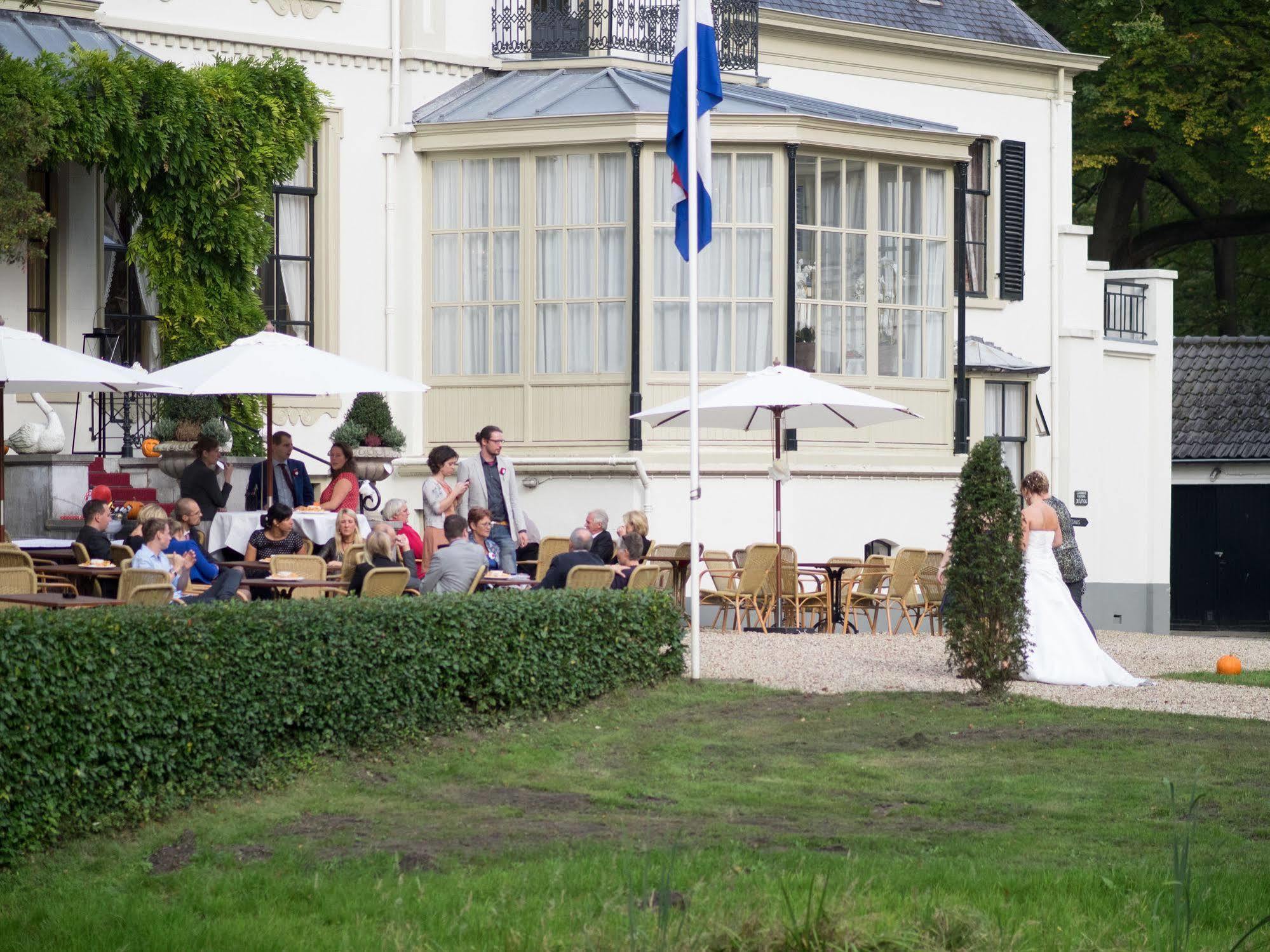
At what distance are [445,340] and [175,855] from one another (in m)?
12.9

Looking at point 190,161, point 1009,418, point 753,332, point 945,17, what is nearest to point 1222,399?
point 1009,418

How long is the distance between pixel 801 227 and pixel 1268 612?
1334cm

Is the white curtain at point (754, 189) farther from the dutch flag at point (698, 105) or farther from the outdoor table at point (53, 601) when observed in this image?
the outdoor table at point (53, 601)

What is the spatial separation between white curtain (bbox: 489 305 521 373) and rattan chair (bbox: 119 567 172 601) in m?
8.97

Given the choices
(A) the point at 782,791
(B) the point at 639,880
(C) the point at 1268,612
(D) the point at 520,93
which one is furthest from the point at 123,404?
(C) the point at 1268,612

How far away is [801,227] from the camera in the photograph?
67.1 feet

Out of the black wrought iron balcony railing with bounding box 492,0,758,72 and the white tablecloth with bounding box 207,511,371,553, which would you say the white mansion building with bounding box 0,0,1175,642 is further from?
the white tablecloth with bounding box 207,511,371,553

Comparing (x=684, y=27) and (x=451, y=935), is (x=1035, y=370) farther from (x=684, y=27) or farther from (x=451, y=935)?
(x=451, y=935)

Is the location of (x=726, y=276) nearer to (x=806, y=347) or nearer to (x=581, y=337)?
(x=806, y=347)

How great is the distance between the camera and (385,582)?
12398mm

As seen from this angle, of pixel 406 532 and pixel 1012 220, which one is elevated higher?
pixel 1012 220

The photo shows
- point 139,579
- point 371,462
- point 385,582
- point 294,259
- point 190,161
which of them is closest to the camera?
point 139,579

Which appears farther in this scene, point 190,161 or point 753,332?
point 753,332

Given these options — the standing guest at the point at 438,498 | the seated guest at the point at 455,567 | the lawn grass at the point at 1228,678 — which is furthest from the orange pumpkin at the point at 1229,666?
the standing guest at the point at 438,498
